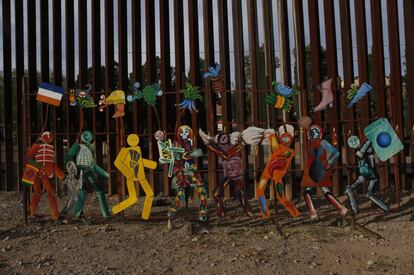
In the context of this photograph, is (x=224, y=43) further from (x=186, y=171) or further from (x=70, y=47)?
(x=186, y=171)

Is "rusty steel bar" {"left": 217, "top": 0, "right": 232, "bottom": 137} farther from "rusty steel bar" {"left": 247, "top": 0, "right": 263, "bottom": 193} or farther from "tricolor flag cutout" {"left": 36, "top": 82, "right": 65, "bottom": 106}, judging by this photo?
"tricolor flag cutout" {"left": 36, "top": 82, "right": 65, "bottom": 106}

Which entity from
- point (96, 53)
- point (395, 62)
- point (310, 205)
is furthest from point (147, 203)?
point (395, 62)

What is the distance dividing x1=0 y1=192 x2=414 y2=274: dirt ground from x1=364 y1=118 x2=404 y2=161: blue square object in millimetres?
963

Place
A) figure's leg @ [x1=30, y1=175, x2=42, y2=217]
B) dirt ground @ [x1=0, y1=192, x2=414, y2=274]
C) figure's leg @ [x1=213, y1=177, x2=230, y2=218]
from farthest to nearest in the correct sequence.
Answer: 1. figure's leg @ [x1=30, y1=175, x2=42, y2=217]
2. figure's leg @ [x1=213, y1=177, x2=230, y2=218]
3. dirt ground @ [x1=0, y1=192, x2=414, y2=274]

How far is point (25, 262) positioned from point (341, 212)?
394 cm

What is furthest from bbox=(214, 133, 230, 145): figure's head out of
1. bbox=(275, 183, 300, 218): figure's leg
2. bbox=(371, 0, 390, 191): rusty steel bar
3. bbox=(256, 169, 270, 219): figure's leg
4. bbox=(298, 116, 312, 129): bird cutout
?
bbox=(371, 0, 390, 191): rusty steel bar

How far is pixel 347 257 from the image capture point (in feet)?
15.3

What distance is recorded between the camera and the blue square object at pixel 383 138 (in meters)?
5.96

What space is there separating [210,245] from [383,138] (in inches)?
110

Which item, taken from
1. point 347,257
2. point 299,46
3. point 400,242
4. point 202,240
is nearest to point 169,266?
point 202,240

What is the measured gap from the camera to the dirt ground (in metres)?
4.39

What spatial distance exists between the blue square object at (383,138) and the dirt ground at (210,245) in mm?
963

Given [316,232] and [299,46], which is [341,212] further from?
[299,46]

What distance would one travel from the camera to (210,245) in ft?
17.0
